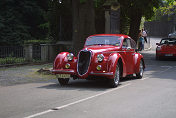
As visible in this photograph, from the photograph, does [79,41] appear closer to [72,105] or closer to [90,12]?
[90,12]

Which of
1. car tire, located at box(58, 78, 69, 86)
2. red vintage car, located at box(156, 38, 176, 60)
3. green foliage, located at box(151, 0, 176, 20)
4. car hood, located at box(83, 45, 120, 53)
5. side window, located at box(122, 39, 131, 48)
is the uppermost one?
green foliage, located at box(151, 0, 176, 20)

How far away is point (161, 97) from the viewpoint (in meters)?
10.3

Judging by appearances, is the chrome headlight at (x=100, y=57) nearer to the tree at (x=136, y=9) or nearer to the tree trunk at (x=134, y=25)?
the tree at (x=136, y=9)

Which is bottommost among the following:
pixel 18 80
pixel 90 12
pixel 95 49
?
pixel 18 80

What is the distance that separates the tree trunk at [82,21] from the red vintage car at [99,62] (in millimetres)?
5655

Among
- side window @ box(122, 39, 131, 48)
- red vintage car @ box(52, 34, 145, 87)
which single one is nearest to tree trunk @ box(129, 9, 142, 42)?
side window @ box(122, 39, 131, 48)

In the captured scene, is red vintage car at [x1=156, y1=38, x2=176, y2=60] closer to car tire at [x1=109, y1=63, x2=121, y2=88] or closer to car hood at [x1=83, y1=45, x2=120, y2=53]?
car hood at [x1=83, y1=45, x2=120, y2=53]

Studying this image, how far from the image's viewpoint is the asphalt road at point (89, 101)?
8.09 metres

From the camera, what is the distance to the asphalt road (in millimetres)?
8086

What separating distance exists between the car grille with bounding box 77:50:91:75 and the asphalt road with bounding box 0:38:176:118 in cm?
54

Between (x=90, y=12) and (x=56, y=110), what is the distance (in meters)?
12.2

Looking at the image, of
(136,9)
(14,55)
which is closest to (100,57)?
(14,55)

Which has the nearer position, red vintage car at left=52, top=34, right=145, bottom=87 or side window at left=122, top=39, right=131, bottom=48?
red vintage car at left=52, top=34, right=145, bottom=87

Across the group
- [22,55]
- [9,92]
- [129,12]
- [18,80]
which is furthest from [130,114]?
[129,12]
